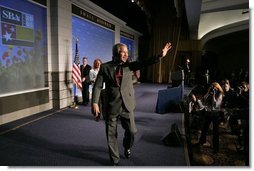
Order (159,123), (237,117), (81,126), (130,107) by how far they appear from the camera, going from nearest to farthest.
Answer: (130,107)
(237,117)
(81,126)
(159,123)

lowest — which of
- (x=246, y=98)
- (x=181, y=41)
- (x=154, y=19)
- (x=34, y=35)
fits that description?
(x=246, y=98)

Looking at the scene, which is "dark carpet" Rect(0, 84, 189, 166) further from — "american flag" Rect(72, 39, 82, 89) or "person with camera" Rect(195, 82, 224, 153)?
"american flag" Rect(72, 39, 82, 89)

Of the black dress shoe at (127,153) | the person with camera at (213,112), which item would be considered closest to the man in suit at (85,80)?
the person with camera at (213,112)

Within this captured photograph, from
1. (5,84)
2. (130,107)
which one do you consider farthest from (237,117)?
(5,84)

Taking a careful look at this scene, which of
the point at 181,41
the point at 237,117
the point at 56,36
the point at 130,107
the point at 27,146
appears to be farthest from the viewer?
the point at 181,41

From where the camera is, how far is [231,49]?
12.2 meters

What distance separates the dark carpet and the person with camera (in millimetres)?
428

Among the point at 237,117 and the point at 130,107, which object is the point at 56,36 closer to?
the point at 130,107

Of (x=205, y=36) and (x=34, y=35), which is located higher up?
(x=205, y=36)

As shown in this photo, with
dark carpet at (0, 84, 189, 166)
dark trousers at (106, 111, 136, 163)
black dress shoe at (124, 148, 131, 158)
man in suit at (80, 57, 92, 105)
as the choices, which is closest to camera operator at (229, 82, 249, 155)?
dark carpet at (0, 84, 189, 166)

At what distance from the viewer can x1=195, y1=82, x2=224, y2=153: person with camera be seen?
3092 mm

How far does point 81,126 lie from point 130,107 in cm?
187

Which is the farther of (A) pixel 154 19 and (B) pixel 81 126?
(A) pixel 154 19

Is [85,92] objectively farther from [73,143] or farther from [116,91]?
[116,91]
